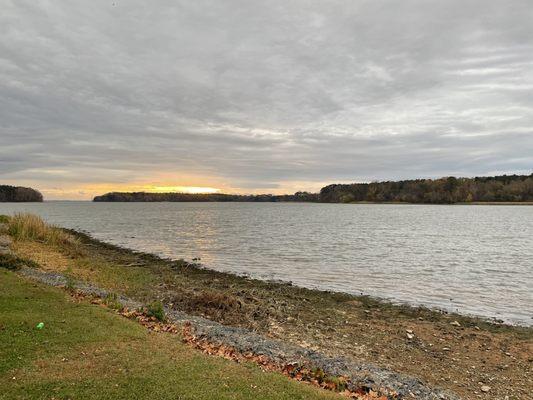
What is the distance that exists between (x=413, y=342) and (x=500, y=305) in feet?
30.1

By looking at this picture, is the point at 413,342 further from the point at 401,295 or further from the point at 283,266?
the point at 283,266

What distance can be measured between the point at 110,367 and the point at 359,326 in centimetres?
1093

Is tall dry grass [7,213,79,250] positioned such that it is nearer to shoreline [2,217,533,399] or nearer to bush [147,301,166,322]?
shoreline [2,217,533,399]

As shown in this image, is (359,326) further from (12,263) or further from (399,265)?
(12,263)

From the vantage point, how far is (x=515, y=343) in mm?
14508

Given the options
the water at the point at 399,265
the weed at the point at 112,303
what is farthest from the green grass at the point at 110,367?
the water at the point at 399,265

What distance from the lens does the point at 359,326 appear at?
53.6ft

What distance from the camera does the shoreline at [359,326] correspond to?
39.5 ft

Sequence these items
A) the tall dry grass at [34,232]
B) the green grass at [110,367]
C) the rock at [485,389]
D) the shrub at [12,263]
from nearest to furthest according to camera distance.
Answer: the green grass at [110,367], the rock at [485,389], the shrub at [12,263], the tall dry grass at [34,232]

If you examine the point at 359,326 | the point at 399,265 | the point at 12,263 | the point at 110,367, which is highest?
the point at 12,263

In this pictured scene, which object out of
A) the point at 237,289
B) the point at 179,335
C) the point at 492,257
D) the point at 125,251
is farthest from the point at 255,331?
the point at 492,257

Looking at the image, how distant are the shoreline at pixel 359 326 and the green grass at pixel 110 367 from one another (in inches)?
202

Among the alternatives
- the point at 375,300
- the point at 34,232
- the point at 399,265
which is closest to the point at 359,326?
the point at 375,300

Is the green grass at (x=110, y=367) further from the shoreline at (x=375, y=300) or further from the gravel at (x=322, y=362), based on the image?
the shoreline at (x=375, y=300)
